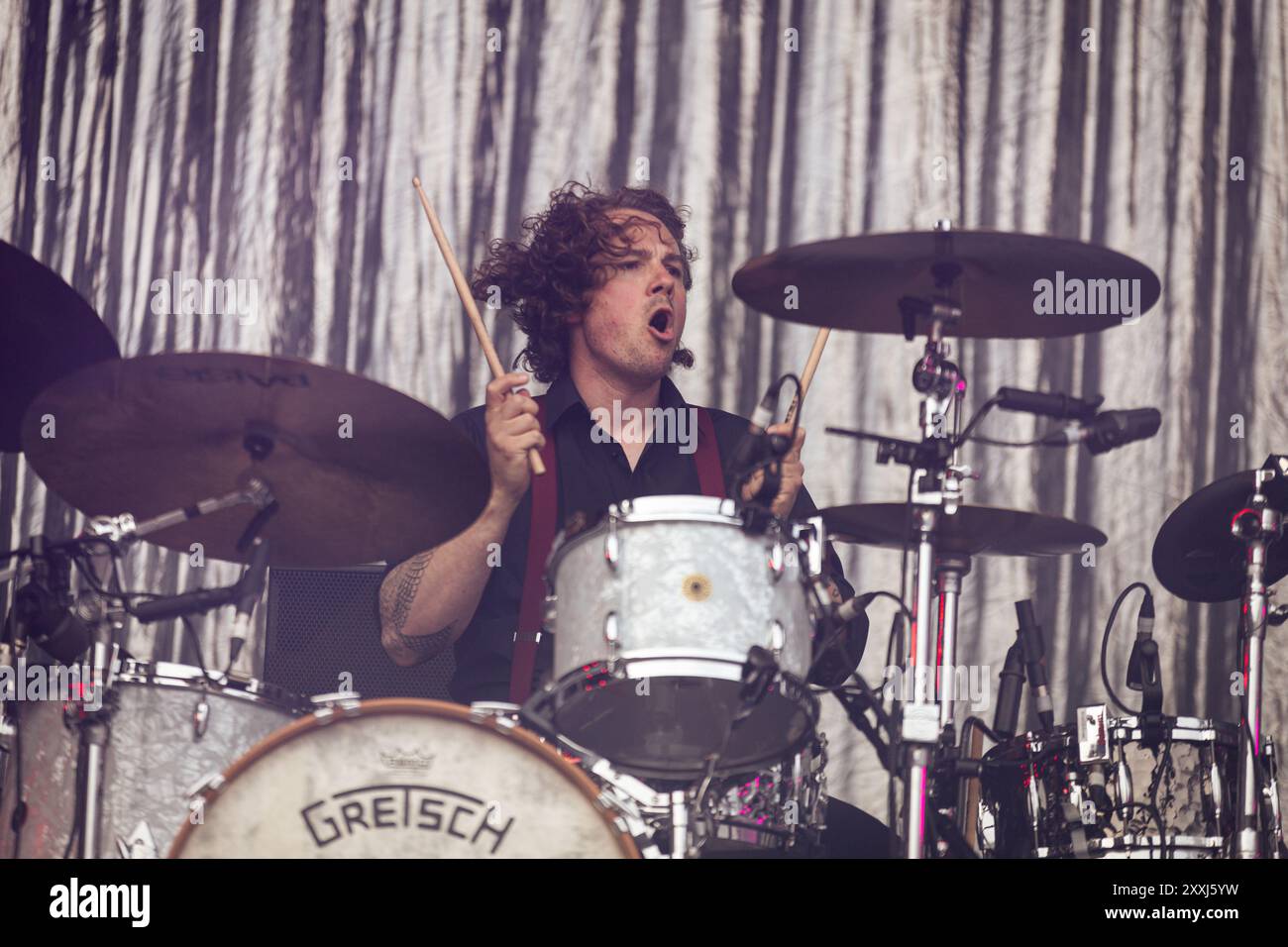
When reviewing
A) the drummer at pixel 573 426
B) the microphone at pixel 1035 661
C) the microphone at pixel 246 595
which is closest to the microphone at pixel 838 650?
the drummer at pixel 573 426

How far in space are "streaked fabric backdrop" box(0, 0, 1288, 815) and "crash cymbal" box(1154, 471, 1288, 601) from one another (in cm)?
78

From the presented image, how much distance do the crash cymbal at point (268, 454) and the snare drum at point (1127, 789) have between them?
1068mm

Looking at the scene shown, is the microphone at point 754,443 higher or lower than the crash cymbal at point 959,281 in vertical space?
lower

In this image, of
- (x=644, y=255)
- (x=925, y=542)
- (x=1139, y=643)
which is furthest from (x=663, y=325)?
(x=1139, y=643)

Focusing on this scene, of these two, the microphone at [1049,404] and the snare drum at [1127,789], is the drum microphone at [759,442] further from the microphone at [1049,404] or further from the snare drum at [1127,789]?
the snare drum at [1127,789]

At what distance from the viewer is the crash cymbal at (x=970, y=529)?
2.62 meters

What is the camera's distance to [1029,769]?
9.14 feet

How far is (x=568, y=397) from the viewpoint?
3.21 meters

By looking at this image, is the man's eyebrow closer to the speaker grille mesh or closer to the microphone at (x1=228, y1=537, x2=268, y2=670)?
the speaker grille mesh
